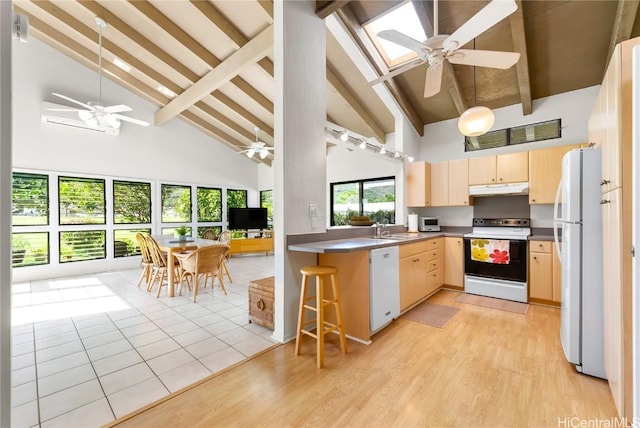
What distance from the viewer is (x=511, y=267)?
359 centimetres

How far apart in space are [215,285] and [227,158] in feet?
15.2

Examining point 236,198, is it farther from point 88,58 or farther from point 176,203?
point 88,58

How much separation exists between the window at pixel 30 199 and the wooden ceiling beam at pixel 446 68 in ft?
22.7

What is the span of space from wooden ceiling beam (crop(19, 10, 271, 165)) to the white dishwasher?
617cm

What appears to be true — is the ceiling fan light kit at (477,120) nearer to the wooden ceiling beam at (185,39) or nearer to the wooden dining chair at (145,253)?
the wooden ceiling beam at (185,39)

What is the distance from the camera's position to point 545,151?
3.62m

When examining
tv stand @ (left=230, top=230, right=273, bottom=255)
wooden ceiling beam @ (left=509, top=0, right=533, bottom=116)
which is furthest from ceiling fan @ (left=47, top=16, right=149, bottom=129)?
wooden ceiling beam @ (left=509, top=0, right=533, bottom=116)

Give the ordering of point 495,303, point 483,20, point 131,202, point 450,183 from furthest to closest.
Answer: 1. point 131,202
2. point 450,183
3. point 495,303
4. point 483,20

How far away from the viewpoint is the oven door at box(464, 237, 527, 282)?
3.52 m

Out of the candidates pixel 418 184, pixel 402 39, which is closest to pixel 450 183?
pixel 418 184

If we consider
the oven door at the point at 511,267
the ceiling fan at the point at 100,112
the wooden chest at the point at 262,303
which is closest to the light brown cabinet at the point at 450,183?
the oven door at the point at 511,267

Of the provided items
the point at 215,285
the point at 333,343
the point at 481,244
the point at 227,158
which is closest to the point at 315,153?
the point at 333,343

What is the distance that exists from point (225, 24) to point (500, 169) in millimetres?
4575

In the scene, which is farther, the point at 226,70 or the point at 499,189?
the point at 226,70
